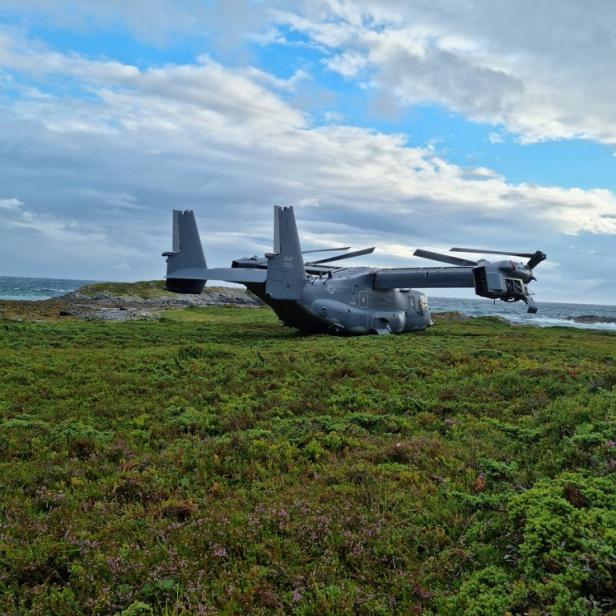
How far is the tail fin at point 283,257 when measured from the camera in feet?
84.9

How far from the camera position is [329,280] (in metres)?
28.6

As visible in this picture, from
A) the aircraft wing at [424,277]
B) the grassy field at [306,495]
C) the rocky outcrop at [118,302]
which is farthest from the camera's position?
the rocky outcrop at [118,302]

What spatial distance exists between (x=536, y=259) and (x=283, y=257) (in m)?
15.9

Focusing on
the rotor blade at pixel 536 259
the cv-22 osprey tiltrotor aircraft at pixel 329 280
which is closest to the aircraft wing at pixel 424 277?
the cv-22 osprey tiltrotor aircraft at pixel 329 280

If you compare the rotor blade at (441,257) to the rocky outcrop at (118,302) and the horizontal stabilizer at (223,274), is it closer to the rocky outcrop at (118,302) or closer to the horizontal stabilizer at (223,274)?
the horizontal stabilizer at (223,274)

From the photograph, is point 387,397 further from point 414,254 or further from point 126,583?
point 414,254

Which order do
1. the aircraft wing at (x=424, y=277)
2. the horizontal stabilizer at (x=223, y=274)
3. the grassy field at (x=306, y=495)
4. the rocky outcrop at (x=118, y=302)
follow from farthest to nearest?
the rocky outcrop at (x=118, y=302)
the aircraft wing at (x=424, y=277)
the horizontal stabilizer at (x=223, y=274)
the grassy field at (x=306, y=495)

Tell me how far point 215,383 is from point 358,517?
8.97 meters

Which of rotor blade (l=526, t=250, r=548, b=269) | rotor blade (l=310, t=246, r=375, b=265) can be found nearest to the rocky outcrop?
rotor blade (l=310, t=246, r=375, b=265)

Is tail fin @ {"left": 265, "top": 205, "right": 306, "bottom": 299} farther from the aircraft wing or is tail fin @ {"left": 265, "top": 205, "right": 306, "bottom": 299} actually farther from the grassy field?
the grassy field

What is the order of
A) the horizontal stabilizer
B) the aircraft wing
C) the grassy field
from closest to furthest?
the grassy field
the horizontal stabilizer
the aircraft wing

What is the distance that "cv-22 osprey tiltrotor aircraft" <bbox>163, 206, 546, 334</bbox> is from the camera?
26.1 metres

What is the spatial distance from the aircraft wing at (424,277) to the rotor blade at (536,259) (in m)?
3.98

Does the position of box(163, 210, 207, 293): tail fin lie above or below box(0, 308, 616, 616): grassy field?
above
